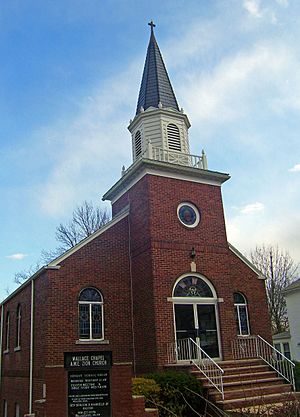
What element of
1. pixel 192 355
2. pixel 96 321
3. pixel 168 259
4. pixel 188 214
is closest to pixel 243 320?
pixel 192 355

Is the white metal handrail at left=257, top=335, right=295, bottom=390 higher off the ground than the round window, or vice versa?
the round window

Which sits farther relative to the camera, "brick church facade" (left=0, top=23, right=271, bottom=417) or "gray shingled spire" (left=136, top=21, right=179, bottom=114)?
"gray shingled spire" (left=136, top=21, right=179, bottom=114)

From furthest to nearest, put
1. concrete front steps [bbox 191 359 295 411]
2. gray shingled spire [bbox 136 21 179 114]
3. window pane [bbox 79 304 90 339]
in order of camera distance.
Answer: gray shingled spire [bbox 136 21 179 114], window pane [bbox 79 304 90 339], concrete front steps [bbox 191 359 295 411]

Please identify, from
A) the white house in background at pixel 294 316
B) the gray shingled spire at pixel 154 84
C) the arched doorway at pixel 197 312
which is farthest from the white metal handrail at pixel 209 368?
the white house in background at pixel 294 316

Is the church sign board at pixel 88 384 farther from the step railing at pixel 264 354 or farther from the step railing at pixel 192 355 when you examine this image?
the step railing at pixel 264 354

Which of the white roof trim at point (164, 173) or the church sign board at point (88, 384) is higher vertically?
the white roof trim at point (164, 173)

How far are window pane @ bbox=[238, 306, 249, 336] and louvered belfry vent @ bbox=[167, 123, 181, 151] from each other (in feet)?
24.1

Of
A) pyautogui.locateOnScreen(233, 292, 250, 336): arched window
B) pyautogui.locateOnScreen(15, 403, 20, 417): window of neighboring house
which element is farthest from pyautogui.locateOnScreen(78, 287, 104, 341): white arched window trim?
pyautogui.locateOnScreen(233, 292, 250, 336): arched window

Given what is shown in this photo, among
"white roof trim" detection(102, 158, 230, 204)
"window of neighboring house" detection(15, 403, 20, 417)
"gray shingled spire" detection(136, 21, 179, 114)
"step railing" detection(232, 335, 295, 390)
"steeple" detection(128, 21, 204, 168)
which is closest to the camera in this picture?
"step railing" detection(232, 335, 295, 390)

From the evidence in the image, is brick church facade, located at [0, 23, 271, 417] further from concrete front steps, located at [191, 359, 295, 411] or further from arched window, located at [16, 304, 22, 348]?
concrete front steps, located at [191, 359, 295, 411]

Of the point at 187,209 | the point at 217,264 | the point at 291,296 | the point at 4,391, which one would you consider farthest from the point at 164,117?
the point at 291,296

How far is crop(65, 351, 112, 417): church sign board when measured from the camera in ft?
28.9

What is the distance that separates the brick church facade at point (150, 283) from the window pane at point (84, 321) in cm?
4

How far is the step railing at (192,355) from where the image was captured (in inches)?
553
